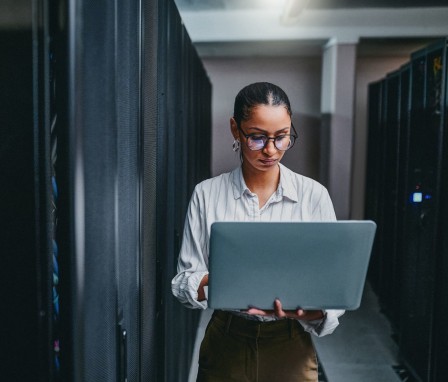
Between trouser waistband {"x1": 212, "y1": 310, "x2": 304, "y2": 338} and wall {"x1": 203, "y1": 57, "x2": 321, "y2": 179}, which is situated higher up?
wall {"x1": 203, "y1": 57, "x2": 321, "y2": 179}

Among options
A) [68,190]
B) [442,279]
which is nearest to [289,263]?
[68,190]

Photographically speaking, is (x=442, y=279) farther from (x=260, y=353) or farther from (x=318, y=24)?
(x=318, y=24)

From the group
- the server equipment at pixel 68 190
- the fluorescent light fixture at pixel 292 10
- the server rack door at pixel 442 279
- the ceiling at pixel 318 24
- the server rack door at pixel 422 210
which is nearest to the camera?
the server equipment at pixel 68 190

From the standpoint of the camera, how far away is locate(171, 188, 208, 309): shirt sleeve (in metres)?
1.03

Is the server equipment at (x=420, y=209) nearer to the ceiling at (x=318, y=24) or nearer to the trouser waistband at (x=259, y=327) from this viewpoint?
the ceiling at (x=318, y=24)

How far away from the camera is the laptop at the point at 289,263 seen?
0.87m

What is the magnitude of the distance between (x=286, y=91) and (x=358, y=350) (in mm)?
3178

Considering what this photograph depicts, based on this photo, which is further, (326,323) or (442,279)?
(442,279)

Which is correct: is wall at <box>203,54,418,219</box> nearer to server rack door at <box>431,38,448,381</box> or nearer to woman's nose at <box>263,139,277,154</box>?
server rack door at <box>431,38,448,381</box>

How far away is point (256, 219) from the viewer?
1.08 meters

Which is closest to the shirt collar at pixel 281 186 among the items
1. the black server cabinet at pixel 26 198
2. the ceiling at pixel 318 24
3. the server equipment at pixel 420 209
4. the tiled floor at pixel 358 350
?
the black server cabinet at pixel 26 198

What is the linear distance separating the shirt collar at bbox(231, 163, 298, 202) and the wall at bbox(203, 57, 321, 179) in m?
4.12

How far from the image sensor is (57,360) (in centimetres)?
78

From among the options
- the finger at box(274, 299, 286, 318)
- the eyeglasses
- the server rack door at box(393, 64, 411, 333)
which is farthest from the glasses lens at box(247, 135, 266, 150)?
the server rack door at box(393, 64, 411, 333)
